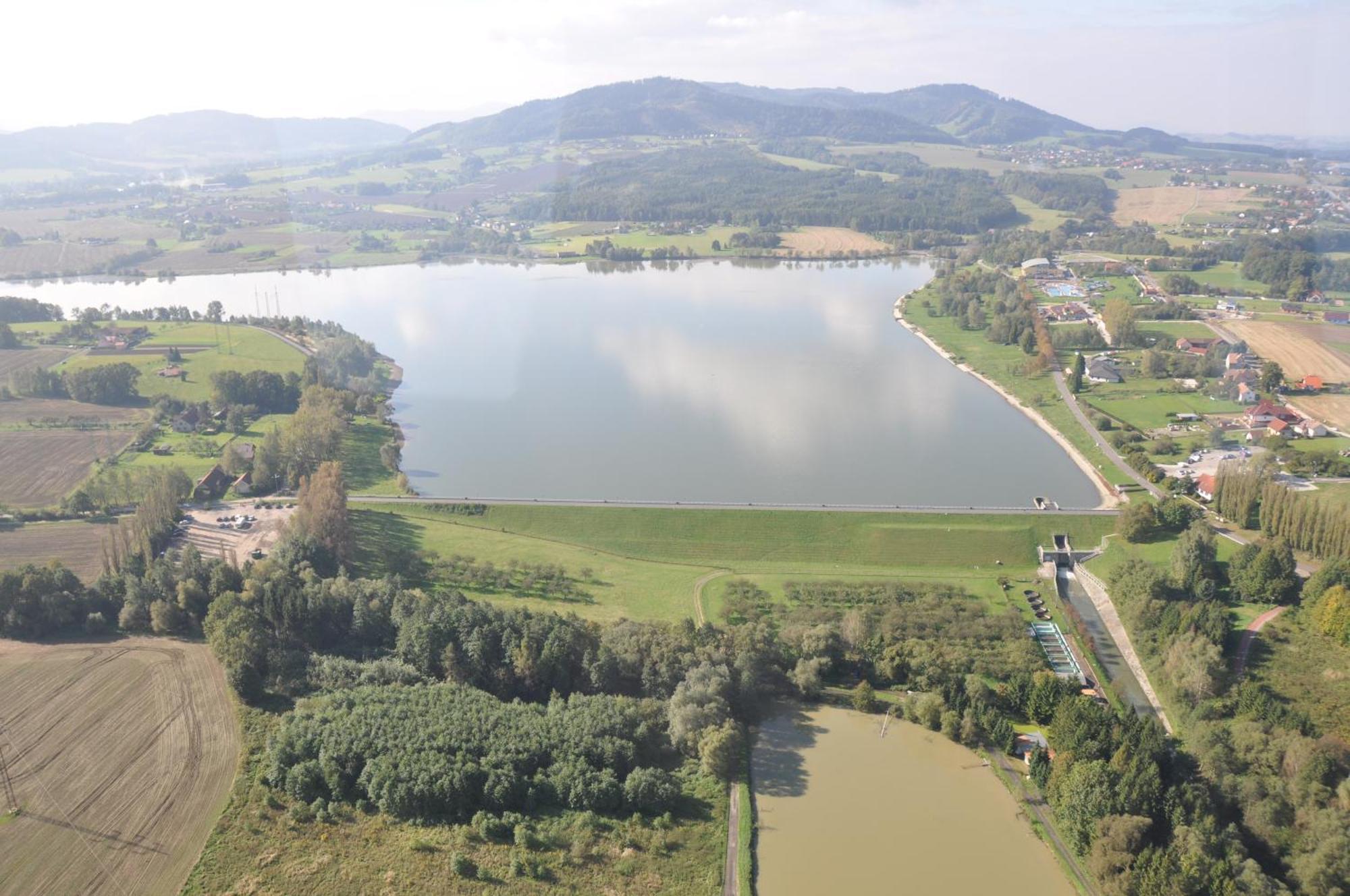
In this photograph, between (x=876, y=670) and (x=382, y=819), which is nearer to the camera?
(x=382, y=819)

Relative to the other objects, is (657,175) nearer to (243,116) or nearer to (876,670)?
(243,116)

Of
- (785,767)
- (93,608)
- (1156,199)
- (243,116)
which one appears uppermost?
(243,116)

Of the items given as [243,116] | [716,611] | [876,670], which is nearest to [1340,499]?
Result: [876,670]

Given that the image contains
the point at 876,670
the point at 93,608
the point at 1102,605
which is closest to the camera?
the point at 876,670

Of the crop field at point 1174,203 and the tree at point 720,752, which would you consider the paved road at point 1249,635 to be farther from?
the crop field at point 1174,203

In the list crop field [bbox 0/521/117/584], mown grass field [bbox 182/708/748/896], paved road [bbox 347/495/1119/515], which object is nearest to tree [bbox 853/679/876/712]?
mown grass field [bbox 182/708/748/896]

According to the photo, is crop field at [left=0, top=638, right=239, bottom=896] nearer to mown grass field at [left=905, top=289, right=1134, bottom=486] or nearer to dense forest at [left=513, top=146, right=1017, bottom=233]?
mown grass field at [left=905, top=289, right=1134, bottom=486]

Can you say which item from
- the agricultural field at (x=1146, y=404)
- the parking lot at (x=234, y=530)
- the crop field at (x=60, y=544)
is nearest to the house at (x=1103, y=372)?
the agricultural field at (x=1146, y=404)
